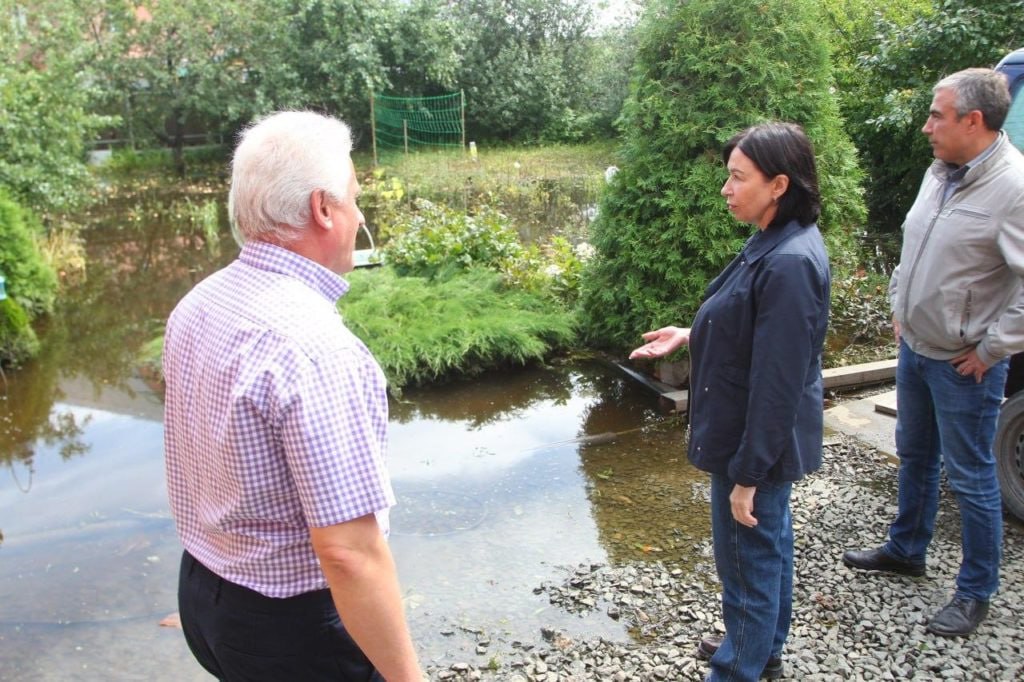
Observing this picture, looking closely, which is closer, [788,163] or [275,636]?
[275,636]

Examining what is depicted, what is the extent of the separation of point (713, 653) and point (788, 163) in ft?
5.69

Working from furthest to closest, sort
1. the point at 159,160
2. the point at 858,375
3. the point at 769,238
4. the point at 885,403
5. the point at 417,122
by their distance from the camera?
the point at 417,122, the point at 159,160, the point at 858,375, the point at 885,403, the point at 769,238

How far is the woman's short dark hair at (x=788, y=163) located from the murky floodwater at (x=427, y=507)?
5.90 feet

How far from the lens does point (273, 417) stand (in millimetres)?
1549

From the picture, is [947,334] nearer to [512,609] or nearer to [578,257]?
[512,609]

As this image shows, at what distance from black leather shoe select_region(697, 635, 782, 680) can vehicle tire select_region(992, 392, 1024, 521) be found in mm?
1674

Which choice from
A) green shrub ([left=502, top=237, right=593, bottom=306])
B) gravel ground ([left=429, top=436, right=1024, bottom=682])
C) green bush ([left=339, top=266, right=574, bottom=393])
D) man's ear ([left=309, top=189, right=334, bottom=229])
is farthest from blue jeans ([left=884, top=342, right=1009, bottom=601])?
green shrub ([left=502, top=237, right=593, bottom=306])

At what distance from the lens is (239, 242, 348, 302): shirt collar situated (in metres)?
1.68

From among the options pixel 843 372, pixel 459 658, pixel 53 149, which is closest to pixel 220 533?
pixel 459 658

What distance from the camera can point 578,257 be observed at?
303 inches

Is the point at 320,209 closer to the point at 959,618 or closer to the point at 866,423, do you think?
the point at 959,618

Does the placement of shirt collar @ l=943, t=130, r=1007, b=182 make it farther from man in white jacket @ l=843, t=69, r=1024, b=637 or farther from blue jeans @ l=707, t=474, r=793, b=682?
blue jeans @ l=707, t=474, r=793, b=682

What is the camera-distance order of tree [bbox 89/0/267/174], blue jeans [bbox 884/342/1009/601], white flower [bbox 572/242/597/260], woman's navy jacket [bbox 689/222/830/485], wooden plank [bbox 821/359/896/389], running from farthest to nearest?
1. tree [bbox 89/0/267/174]
2. white flower [bbox 572/242/597/260]
3. wooden plank [bbox 821/359/896/389]
4. blue jeans [bbox 884/342/1009/601]
5. woman's navy jacket [bbox 689/222/830/485]

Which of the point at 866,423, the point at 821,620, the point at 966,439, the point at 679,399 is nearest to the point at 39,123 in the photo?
the point at 679,399
